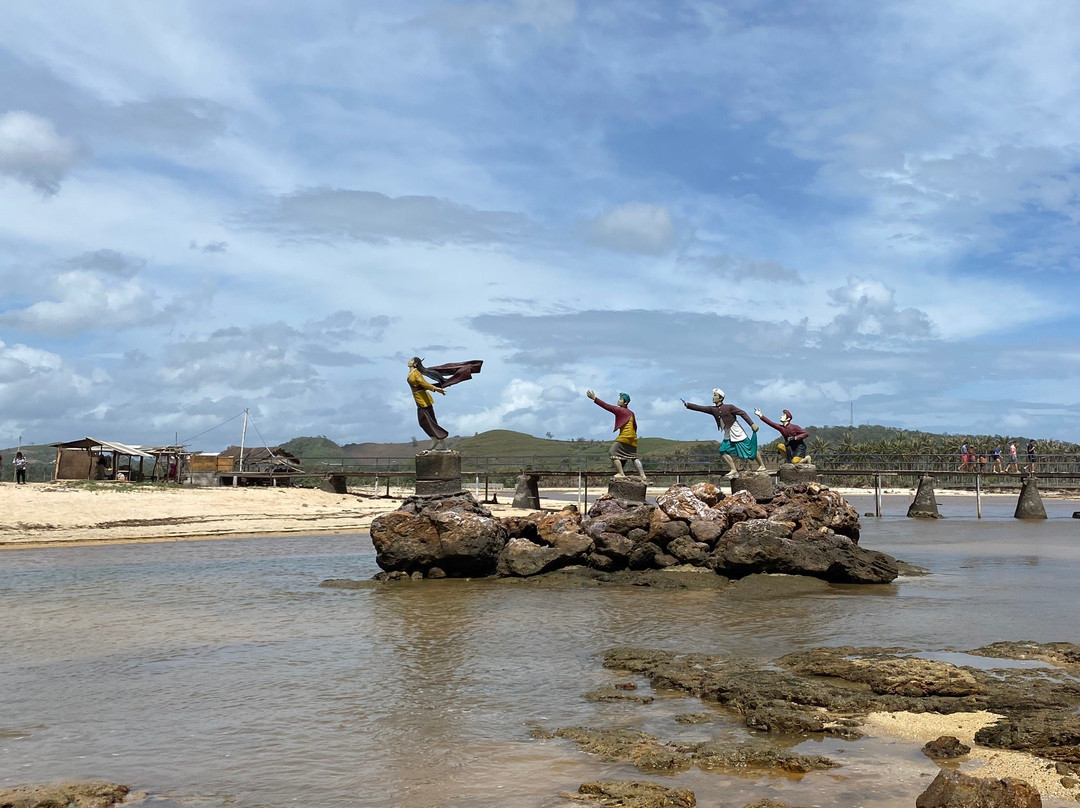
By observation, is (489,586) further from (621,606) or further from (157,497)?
(157,497)

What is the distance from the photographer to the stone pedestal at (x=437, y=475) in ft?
56.3

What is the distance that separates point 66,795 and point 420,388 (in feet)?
42.1

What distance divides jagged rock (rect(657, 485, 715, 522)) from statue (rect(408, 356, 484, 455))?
466cm

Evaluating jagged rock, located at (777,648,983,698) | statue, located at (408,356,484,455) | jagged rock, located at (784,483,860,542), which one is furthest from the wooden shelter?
jagged rock, located at (777,648,983,698)

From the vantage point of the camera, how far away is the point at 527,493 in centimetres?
3500

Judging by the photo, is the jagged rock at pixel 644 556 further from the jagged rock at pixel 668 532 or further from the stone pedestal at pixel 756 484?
the stone pedestal at pixel 756 484

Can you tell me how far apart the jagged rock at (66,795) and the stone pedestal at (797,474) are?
17763 millimetres

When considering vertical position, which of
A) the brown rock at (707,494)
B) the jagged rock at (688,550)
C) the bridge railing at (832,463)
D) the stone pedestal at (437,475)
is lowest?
the jagged rock at (688,550)

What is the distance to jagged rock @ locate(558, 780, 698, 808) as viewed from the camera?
195 inches

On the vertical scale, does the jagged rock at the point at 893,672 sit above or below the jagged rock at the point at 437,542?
below

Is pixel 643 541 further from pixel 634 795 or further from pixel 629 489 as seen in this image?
pixel 634 795

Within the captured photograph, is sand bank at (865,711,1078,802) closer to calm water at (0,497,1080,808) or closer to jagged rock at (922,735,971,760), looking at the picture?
jagged rock at (922,735,971,760)

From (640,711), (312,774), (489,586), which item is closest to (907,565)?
(489,586)

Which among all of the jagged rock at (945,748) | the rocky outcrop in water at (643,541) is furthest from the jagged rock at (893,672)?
the rocky outcrop in water at (643,541)
